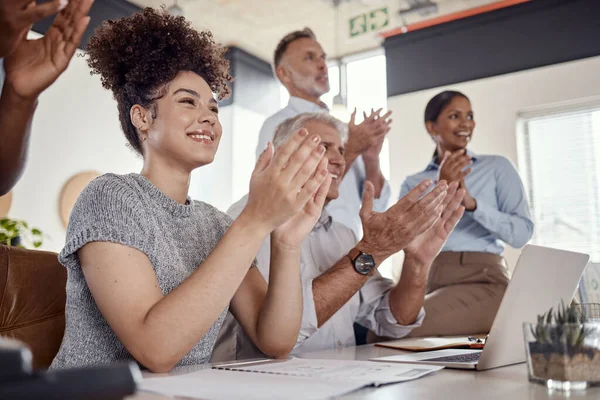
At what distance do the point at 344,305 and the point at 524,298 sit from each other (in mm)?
893

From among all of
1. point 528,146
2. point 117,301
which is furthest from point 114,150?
point 117,301

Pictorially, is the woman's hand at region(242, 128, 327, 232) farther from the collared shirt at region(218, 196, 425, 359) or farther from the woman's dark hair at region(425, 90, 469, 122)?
the woman's dark hair at region(425, 90, 469, 122)

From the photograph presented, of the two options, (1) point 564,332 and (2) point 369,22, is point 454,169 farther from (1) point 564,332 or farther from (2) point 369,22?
(2) point 369,22

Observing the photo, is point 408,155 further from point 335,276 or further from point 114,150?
point 335,276

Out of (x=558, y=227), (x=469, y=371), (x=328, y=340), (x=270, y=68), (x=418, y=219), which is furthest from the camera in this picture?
(x=270, y=68)

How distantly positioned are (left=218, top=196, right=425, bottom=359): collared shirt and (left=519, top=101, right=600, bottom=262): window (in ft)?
12.3

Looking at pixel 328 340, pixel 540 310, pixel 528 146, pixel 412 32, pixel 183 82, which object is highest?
pixel 412 32

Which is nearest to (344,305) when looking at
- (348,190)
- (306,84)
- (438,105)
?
(348,190)

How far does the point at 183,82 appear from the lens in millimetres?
1403

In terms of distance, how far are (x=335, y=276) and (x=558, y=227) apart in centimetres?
428

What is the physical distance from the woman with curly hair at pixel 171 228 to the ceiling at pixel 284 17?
473cm

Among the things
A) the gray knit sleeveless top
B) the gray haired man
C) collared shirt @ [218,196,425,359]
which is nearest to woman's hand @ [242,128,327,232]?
the gray knit sleeveless top

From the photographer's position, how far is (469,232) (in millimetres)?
3164

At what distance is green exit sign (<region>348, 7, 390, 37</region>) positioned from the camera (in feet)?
20.0
